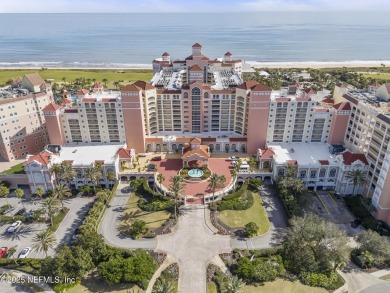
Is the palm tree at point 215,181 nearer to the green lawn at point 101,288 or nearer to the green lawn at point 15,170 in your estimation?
Answer: the green lawn at point 101,288

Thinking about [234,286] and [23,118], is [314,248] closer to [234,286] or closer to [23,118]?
[234,286]

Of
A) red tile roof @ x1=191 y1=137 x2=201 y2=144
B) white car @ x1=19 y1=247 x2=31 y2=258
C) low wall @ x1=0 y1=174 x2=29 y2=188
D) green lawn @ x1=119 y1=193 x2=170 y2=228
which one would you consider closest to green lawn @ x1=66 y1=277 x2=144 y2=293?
white car @ x1=19 y1=247 x2=31 y2=258

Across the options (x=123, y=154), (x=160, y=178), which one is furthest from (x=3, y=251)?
(x=160, y=178)

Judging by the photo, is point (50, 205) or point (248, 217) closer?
point (50, 205)

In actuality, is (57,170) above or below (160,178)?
above

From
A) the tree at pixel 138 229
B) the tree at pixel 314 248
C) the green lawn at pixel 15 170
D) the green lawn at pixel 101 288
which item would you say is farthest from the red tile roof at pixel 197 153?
the green lawn at pixel 15 170

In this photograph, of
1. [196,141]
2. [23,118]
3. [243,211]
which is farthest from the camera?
[23,118]

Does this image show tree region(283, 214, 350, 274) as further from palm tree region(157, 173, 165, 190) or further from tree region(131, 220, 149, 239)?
palm tree region(157, 173, 165, 190)

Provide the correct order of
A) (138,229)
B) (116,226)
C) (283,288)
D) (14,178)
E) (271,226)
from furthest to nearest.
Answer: (14,178) → (116,226) → (271,226) → (138,229) → (283,288)
